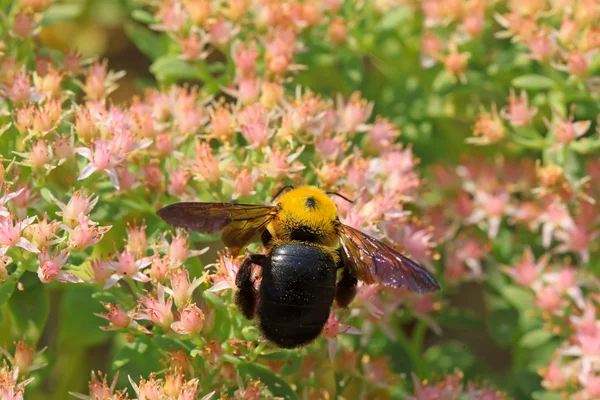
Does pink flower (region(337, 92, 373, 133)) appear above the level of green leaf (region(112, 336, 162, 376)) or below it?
above

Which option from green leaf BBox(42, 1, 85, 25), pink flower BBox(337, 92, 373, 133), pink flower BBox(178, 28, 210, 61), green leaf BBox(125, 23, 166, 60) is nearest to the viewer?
pink flower BBox(337, 92, 373, 133)

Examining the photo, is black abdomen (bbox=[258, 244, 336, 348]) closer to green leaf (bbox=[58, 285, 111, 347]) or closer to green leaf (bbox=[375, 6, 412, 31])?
green leaf (bbox=[58, 285, 111, 347])

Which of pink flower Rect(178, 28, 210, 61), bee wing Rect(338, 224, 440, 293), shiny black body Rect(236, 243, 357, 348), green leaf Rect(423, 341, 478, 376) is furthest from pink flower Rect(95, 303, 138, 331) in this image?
green leaf Rect(423, 341, 478, 376)

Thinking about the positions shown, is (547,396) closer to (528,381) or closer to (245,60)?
(528,381)

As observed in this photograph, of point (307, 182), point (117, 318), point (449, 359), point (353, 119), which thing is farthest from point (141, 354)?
point (449, 359)

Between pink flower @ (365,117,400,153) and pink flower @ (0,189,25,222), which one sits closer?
pink flower @ (0,189,25,222)

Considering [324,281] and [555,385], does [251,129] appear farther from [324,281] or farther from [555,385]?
[555,385]

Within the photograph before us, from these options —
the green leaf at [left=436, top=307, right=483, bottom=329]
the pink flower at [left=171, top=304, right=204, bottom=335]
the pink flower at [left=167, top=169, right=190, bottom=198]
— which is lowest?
the green leaf at [left=436, top=307, right=483, bottom=329]
